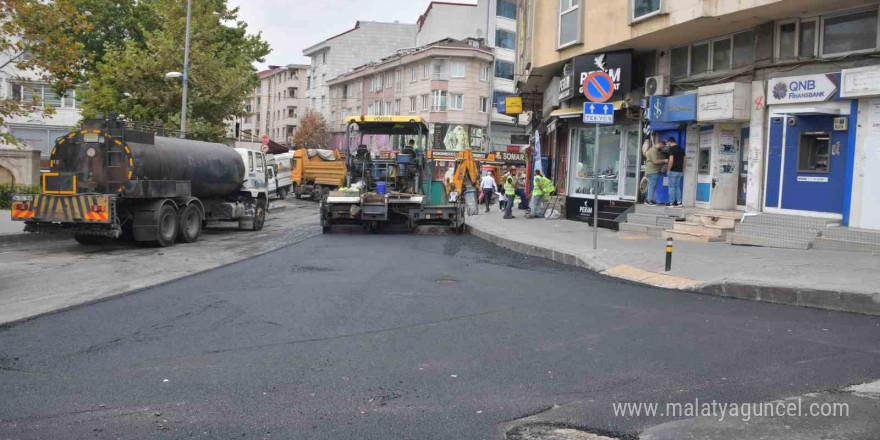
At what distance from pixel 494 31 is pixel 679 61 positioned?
1619 inches

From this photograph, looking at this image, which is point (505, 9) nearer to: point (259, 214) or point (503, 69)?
point (503, 69)

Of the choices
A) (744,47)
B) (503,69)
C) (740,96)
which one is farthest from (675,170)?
(503,69)

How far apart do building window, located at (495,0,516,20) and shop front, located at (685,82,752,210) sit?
142 ft

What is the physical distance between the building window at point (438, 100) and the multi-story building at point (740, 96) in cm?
3478

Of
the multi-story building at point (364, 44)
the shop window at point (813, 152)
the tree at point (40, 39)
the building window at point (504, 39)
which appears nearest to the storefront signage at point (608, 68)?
the shop window at point (813, 152)

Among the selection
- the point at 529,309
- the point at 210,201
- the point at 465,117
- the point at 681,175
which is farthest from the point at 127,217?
the point at 465,117

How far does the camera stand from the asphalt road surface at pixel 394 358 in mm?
4363

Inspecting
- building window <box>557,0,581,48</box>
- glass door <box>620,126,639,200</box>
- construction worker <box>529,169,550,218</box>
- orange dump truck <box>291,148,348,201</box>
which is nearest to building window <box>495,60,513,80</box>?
orange dump truck <box>291,148,348,201</box>

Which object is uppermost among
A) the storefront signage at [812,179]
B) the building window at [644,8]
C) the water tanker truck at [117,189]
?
Answer: the building window at [644,8]

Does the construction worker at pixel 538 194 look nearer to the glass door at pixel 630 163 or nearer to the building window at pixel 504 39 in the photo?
the glass door at pixel 630 163

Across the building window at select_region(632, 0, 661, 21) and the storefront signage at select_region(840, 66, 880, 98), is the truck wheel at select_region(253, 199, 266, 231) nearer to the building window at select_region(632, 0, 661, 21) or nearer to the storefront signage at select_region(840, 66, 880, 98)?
the building window at select_region(632, 0, 661, 21)

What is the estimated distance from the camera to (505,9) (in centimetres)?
5681

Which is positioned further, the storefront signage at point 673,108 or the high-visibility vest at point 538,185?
the high-visibility vest at point 538,185

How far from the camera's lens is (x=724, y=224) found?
1438 centimetres
